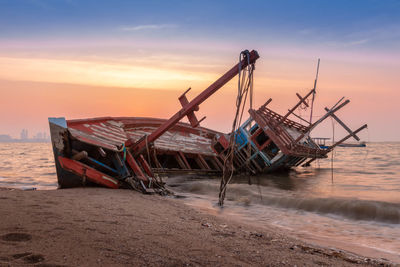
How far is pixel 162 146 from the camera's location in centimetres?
1591

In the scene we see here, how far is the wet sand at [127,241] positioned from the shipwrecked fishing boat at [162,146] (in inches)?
112

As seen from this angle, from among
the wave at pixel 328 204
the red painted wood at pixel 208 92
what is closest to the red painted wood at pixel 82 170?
the red painted wood at pixel 208 92

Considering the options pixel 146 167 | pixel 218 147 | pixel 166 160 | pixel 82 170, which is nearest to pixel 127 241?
pixel 82 170

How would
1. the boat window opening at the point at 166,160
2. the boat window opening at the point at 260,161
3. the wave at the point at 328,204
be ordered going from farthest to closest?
the boat window opening at the point at 260,161 → the boat window opening at the point at 166,160 → the wave at the point at 328,204

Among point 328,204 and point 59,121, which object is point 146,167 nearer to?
point 59,121

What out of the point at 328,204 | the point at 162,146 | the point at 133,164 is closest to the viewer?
the point at 133,164

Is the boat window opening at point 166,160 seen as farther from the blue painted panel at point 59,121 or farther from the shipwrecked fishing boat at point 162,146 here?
the blue painted panel at point 59,121

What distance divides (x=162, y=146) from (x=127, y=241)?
12.3 meters

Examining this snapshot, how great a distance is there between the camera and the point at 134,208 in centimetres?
596


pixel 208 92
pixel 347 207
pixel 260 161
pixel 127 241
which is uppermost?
pixel 208 92

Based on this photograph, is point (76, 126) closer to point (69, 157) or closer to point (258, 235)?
point (69, 157)

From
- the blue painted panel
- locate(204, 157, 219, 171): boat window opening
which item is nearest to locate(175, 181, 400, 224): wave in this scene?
the blue painted panel

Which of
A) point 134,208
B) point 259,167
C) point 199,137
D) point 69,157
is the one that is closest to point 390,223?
point 134,208

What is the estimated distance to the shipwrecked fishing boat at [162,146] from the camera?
28.7ft
